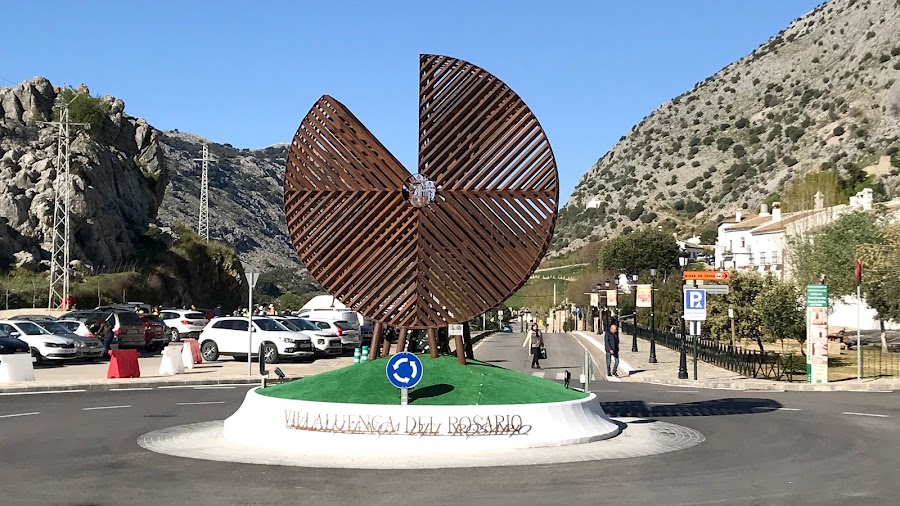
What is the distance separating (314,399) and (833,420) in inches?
384

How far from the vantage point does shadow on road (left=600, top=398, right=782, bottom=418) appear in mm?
20461

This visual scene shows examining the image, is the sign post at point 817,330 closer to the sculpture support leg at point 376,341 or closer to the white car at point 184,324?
the sculpture support leg at point 376,341

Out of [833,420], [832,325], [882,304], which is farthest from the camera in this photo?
[832,325]

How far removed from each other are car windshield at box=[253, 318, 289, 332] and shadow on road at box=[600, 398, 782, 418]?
1680 cm

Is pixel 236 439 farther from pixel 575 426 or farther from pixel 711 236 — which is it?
pixel 711 236

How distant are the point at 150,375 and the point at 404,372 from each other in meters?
16.7

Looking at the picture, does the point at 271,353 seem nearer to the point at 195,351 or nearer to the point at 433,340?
the point at 195,351

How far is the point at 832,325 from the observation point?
3002 inches

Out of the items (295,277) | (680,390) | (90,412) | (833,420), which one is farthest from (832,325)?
(295,277)

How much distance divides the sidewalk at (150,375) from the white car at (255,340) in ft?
1.35

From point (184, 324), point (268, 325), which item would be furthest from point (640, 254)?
point (268, 325)

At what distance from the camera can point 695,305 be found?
30.6 metres

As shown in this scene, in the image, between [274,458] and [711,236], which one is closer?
[274,458]

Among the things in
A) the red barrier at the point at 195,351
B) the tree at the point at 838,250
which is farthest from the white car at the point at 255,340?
the tree at the point at 838,250
